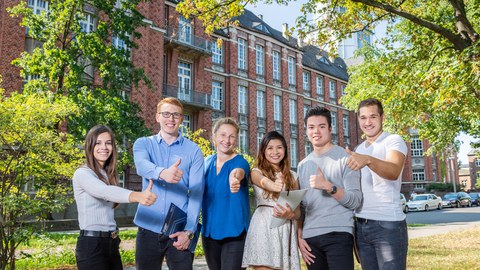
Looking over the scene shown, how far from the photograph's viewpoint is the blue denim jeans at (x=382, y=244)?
3.25 m

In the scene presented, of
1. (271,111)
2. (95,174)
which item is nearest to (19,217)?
(95,174)

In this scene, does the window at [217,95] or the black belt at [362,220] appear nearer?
the black belt at [362,220]

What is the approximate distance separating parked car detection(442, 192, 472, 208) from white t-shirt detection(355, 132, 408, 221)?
40.9 meters

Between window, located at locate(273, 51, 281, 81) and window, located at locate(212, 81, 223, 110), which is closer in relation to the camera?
window, located at locate(212, 81, 223, 110)

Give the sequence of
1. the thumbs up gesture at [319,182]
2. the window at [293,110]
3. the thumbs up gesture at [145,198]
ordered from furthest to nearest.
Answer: the window at [293,110], the thumbs up gesture at [319,182], the thumbs up gesture at [145,198]

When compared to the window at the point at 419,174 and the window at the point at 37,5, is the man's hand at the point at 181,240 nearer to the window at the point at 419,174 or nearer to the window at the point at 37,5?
the window at the point at 37,5

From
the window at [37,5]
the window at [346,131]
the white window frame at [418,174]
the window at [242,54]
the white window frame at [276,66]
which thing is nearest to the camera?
the window at [37,5]

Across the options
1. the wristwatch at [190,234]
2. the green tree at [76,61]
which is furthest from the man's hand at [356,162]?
the green tree at [76,61]

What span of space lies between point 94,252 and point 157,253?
19.5 inches

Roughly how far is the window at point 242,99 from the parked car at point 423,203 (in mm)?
16181

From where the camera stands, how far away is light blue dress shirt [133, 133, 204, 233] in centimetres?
345

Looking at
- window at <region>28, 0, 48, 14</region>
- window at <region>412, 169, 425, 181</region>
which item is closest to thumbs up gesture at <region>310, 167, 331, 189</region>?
window at <region>28, 0, 48, 14</region>

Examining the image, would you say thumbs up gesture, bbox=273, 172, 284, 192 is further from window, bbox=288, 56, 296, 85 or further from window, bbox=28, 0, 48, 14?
window, bbox=288, 56, 296, 85

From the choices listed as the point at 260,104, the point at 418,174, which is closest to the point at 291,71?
the point at 260,104
